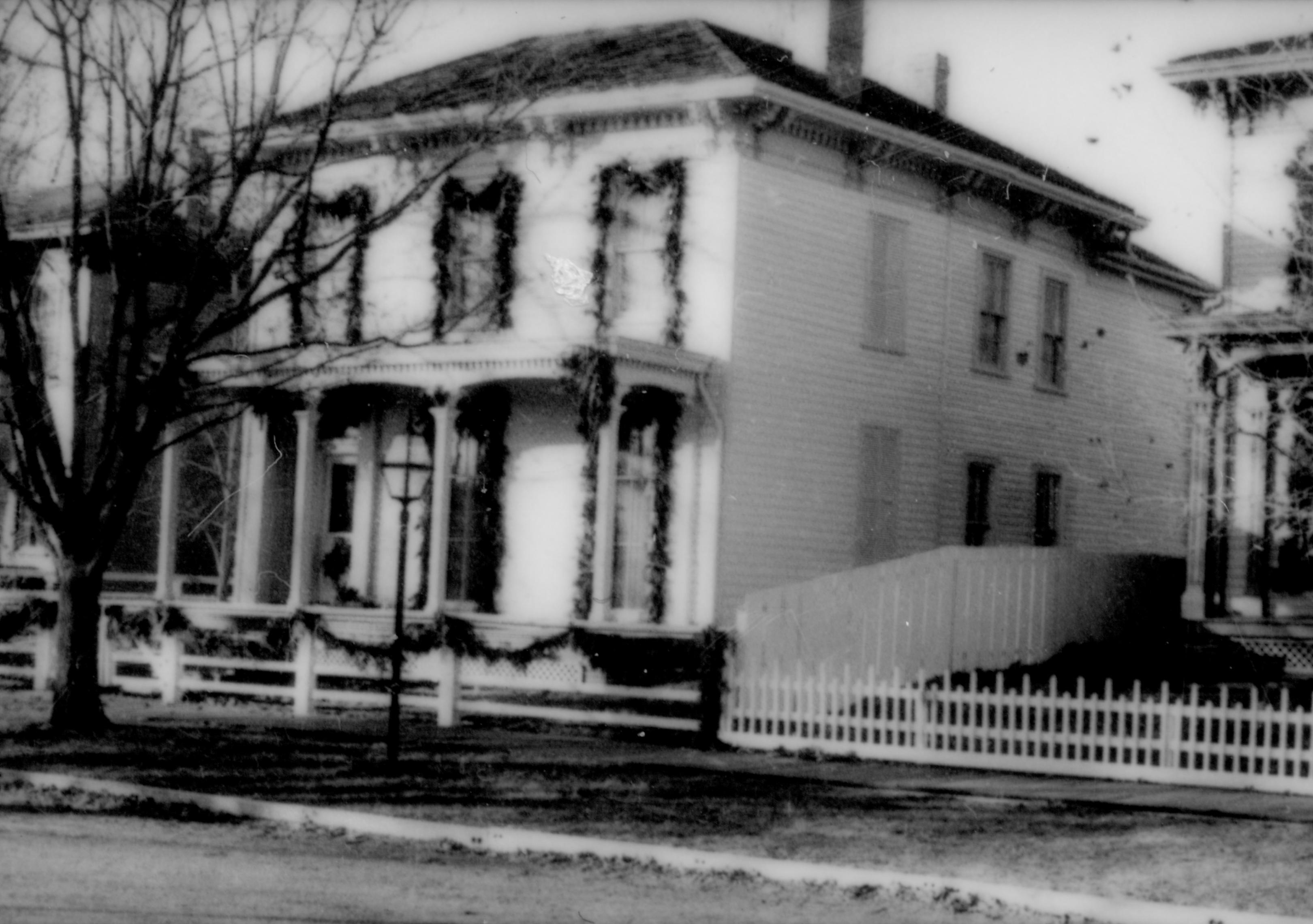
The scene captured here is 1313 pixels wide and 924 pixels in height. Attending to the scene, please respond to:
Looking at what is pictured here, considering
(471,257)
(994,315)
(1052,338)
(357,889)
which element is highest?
(471,257)

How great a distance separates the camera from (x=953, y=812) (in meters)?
13.0

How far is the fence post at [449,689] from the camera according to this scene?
18.6m

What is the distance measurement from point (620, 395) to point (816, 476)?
3588mm

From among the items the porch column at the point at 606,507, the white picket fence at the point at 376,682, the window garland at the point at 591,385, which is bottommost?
the white picket fence at the point at 376,682

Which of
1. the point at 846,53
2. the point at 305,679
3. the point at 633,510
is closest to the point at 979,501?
the point at 633,510

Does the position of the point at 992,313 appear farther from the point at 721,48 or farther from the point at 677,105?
the point at 677,105

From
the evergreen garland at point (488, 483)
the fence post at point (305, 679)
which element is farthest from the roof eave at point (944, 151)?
the fence post at point (305, 679)

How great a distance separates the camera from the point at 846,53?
23719 mm

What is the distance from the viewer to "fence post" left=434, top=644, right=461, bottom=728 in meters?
18.6

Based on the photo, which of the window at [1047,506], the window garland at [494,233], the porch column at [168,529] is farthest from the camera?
the window at [1047,506]

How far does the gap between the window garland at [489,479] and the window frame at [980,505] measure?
6695 mm

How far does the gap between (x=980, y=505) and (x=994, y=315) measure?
8.83 feet

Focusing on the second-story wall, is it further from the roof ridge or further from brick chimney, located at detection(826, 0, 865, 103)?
brick chimney, located at detection(826, 0, 865, 103)

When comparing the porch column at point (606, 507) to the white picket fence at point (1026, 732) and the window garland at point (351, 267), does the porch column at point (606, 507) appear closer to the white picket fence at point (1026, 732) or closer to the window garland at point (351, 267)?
the white picket fence at point (1026, 732)
